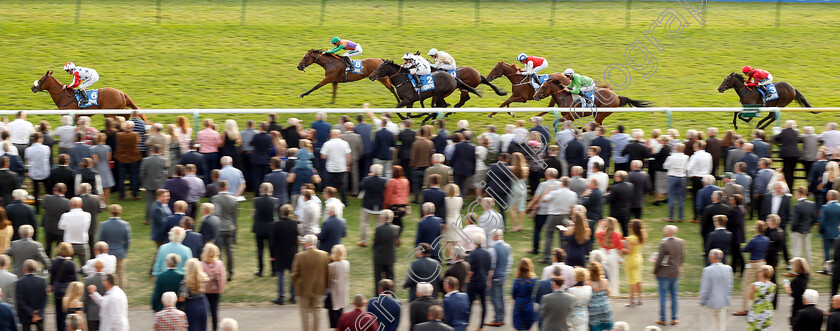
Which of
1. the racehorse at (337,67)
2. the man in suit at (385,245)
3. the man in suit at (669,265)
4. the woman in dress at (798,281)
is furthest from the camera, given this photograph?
the racehorse at (337,67)

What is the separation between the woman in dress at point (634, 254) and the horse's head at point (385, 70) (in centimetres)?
931

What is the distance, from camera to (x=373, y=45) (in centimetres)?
2889

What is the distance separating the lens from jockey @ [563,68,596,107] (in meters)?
19.7

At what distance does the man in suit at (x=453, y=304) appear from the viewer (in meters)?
10.8

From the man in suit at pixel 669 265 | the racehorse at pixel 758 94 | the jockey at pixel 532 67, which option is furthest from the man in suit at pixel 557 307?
the racehorse at pixel 758 94

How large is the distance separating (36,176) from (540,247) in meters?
7.54

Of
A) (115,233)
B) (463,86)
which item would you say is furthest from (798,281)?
(463,86)

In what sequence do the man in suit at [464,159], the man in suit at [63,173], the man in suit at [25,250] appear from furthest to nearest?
the man in suit at [464,159] < the man in suit at [63,173] < the man in suit at [25,250]

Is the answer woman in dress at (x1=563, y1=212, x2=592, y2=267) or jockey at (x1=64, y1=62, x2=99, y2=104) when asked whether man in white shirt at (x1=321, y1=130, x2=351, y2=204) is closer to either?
woman in dress at (x1=563, y1=212, x2=592, y2=267)

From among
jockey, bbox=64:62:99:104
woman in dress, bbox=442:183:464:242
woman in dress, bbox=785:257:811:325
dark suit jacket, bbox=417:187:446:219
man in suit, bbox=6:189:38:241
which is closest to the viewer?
woman in dress, bbox=785:257:811:325

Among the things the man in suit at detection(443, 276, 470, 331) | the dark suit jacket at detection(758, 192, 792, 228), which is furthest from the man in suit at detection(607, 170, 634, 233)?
the man in suit at detection(443, 276, 470, 331)

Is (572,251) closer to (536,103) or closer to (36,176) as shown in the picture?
(36,176)

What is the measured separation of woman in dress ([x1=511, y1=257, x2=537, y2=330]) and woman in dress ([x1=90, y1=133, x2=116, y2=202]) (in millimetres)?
7347

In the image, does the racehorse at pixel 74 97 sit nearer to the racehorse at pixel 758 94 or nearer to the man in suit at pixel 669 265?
the man in suit at pixel 669 265
